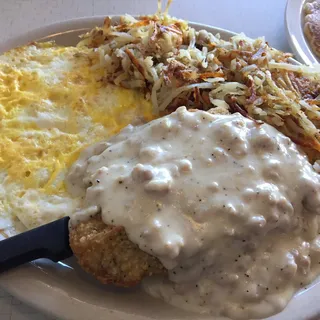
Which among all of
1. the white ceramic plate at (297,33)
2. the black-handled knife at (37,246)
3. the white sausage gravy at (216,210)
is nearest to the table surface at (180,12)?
the white ceramic plate at (297,33)

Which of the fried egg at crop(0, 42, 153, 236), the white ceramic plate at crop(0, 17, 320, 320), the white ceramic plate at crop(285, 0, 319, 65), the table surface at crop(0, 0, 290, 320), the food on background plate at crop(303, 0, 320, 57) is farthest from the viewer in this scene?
the table surface at crop(0, 0, 290, 320)

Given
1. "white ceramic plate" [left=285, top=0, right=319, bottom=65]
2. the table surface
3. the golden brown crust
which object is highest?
"white ceramic plate" [left=285, top=0, right=319, bottom=65]

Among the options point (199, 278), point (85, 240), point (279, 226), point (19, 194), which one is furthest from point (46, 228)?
point (279, 226)

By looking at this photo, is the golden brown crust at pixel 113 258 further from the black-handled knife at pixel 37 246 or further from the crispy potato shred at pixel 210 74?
the crispy potato shred at pixel 210 74

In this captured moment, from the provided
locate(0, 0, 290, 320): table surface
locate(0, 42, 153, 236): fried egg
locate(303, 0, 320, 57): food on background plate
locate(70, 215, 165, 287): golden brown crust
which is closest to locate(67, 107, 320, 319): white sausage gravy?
locate(70, 215, 165, 287): golden brown crust

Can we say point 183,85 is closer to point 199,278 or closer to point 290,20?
point 199,278

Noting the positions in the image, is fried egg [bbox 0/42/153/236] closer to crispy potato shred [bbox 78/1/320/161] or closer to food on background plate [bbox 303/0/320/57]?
crispy potato shred [bbox 78/1/320/161]
